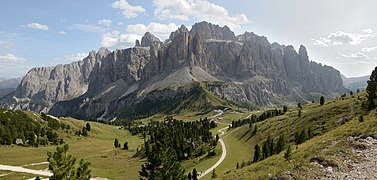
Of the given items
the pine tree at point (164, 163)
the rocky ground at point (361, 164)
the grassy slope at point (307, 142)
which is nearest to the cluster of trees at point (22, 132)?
the grassy slope at point (307, 142)

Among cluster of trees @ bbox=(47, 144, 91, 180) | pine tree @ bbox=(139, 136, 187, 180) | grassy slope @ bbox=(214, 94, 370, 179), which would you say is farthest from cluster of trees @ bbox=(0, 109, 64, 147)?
cluster of trees @ bbox=(47, 144, 91, 180)

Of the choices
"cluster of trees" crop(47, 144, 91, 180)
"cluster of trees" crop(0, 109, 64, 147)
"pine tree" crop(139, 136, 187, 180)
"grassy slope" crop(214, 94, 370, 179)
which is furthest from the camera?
"cluster of trees" crop(0, 109, 64, 147)

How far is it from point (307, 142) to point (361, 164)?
24230 millimetres

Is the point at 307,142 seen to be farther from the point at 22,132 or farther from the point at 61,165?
the point at 22,132

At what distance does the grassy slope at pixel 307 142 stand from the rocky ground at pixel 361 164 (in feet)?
3.39

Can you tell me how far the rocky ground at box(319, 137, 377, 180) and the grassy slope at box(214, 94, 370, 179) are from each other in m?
1.03

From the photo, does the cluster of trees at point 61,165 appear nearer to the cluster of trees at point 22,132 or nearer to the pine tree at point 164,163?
the pine tree at point 164,163

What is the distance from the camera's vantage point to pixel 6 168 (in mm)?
94250

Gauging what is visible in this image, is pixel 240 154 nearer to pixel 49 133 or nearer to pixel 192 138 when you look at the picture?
pixel 192 138

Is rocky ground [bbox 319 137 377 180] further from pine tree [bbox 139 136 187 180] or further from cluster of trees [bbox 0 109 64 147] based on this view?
cluster of trees [bbox 0 109 64 147]

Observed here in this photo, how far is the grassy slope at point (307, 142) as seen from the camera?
31.9m

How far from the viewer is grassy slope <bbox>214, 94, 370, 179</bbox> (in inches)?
1254

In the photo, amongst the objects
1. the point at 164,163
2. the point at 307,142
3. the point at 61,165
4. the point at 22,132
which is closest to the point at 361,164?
the point at 307,142

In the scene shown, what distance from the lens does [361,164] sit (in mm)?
28875
